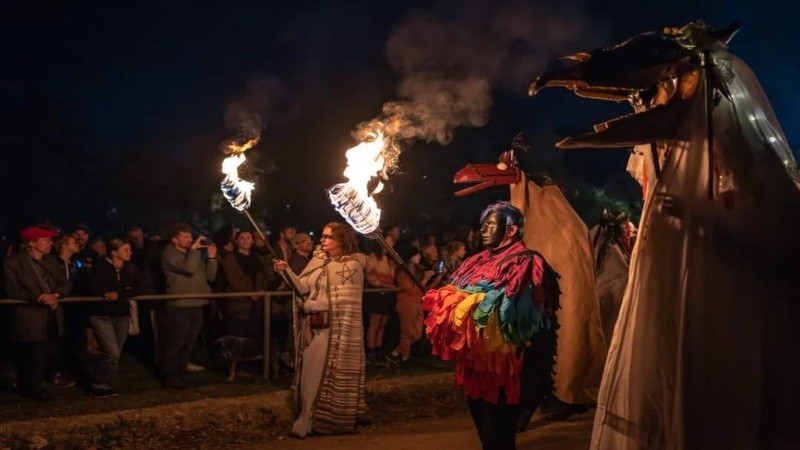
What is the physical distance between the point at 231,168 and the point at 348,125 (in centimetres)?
844

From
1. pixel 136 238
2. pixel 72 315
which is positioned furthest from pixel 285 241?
pixel 72 315

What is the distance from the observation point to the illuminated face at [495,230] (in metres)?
5.64

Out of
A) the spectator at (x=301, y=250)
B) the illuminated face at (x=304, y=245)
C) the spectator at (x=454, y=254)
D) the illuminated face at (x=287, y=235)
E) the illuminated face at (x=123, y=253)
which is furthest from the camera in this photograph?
the spectator at (x=454, y=254)

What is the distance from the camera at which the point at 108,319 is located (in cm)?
913

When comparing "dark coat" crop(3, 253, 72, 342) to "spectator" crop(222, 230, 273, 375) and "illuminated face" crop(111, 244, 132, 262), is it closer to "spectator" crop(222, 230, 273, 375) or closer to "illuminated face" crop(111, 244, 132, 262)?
"illuminated face" crop(111, 244, 132, 262)

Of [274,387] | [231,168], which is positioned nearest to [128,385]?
[274,387]

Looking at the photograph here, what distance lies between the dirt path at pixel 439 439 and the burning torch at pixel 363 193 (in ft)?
5.80

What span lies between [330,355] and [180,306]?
2.65 meters

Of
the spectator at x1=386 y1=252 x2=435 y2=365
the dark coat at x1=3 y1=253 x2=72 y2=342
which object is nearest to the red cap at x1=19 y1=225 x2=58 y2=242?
the dark coat at x1=3 y1=253 x2=72 y2=342

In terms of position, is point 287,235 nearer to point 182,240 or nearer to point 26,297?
point 182,240

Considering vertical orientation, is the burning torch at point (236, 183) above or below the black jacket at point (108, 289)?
above

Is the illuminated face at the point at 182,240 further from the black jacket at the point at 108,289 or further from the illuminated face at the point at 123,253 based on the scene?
the black jacket at the point at 108,289

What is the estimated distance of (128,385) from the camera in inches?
379

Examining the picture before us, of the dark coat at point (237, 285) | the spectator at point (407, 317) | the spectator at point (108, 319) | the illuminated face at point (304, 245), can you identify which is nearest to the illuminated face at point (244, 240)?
the dark coat at point (237, 285)
